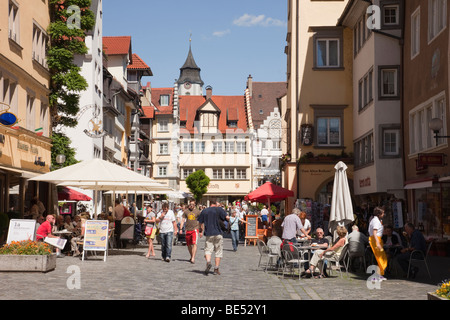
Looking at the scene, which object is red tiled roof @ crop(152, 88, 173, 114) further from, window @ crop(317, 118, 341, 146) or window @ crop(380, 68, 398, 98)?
window @ crop(380, 68, 398, 98)

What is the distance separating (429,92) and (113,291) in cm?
1536

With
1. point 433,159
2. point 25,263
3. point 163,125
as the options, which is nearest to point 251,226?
point 433,159

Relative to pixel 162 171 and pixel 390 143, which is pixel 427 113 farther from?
pixel 162 171

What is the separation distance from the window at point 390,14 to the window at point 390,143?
178 inches

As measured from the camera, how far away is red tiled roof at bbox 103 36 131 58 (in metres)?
57.4

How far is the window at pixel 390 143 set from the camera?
97.3ft

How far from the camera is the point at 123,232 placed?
2523cm

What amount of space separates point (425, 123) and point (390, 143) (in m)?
4.77

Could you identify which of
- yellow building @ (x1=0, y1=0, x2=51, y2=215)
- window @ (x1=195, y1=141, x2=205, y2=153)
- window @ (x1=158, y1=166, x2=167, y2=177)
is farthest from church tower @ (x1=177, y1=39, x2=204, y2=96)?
yellow building @ (x1=0, y1=0, x2=51, y2=215)

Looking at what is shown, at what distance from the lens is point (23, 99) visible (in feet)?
84.2

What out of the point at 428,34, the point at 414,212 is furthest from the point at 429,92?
the point at 414,212

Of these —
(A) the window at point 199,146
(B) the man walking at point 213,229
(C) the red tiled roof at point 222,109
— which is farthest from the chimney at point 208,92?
(B) the man walking at point 213,229

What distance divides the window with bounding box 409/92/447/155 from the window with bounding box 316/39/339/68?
34.2 feet
